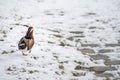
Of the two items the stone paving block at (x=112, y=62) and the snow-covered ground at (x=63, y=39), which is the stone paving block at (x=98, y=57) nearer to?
the snow-covered ground at (x=63, y=39)

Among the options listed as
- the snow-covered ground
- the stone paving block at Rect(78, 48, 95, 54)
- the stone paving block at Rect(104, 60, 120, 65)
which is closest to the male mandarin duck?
the snow-covered ground

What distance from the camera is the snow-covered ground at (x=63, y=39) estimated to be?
614 centimetres

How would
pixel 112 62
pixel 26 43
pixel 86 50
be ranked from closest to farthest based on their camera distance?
pixel 26 43 → pixel 112 62 → pixel 86 50

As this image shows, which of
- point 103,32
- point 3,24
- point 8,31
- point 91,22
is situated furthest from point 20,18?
point 103,32

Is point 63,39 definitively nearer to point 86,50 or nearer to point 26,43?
point 86,50

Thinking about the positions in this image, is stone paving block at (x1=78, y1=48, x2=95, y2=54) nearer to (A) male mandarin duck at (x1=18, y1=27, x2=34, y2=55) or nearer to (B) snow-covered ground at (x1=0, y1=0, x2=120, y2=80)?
(B) snow-covered ground at (x1=0, y1=0, x2=120, y2=80)

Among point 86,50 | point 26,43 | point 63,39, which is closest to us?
point 26,43

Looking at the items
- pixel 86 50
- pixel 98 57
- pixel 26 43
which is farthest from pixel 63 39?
pixel 26 43

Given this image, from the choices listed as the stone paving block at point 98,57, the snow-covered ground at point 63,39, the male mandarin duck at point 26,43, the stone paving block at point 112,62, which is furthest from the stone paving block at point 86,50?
the male mandarin duck at point 26,43

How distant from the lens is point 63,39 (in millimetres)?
8500

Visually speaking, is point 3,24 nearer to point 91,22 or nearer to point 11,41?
point 11,41

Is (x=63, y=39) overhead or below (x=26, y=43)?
overhead

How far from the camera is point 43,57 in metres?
6.75

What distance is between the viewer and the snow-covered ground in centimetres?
614
